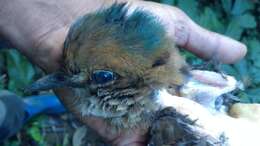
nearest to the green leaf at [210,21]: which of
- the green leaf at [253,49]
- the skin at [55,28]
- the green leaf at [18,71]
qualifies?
the green leaf at [253,49]

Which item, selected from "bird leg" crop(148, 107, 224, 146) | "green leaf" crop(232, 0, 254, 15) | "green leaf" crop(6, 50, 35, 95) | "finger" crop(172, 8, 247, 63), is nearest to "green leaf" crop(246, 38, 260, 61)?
"green leaf" crop(232, 0, 254, 15)

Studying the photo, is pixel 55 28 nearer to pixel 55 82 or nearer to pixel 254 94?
pixel 55 82

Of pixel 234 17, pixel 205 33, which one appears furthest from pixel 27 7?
pixel 234 17

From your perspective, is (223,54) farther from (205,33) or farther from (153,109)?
(153,109)

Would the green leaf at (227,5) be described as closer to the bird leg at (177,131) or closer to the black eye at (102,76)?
the bird leg at (177,131)

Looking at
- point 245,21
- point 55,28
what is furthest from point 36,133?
point 245,21

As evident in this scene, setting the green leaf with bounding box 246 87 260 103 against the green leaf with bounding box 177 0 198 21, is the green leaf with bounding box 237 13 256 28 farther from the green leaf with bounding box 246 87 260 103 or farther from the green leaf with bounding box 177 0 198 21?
the green leaf with bounding box 246 87 260 103
